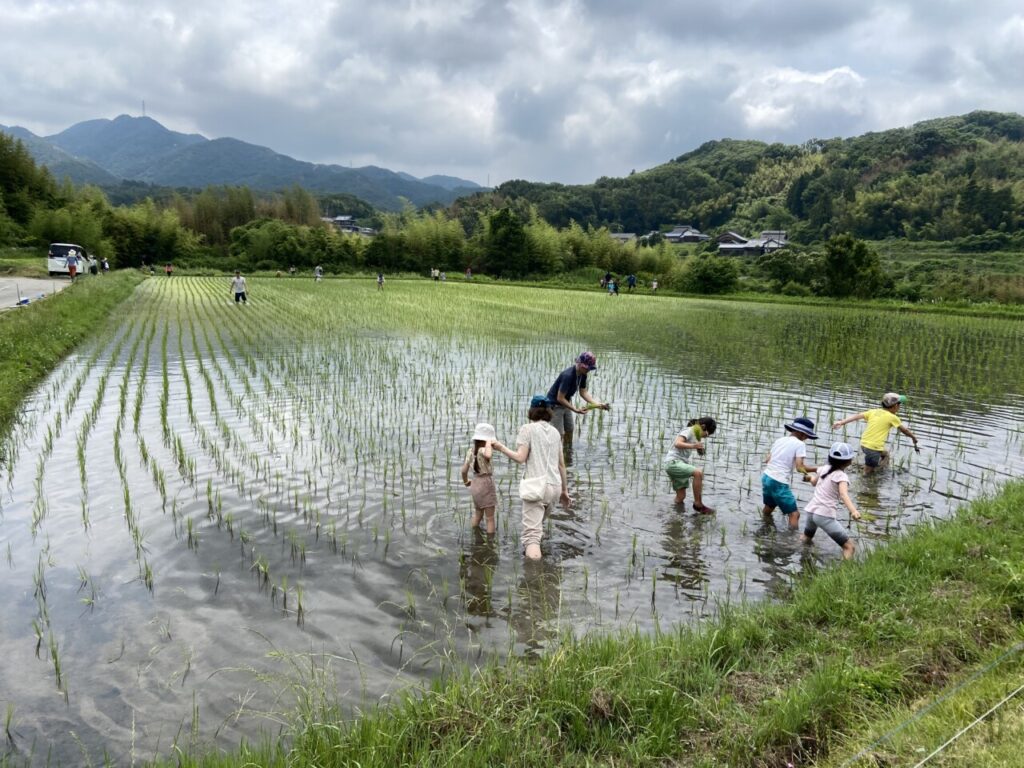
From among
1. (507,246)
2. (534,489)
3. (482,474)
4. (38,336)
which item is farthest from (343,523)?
(507,246)

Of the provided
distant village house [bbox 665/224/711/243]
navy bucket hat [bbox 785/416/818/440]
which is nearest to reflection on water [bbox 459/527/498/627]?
navy bucket hat [bbox 785/416/818/440]

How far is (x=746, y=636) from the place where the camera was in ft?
13.1

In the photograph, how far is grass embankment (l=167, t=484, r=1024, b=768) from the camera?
9.78 ft

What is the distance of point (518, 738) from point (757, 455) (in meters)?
6.76

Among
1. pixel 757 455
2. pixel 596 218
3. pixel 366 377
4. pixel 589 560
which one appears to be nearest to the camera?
pixel 589 560

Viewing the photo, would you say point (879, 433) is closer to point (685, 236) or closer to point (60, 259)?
point (60, 259)

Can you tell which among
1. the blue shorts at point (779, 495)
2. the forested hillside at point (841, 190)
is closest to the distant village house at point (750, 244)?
the forested hillside at point (841, 190)

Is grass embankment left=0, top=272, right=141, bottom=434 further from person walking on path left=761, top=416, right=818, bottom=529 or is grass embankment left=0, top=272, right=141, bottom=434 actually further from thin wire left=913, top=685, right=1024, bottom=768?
thin wire left=913, top=685, right=1024, bottom=768

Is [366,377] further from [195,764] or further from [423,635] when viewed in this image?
[195,764]

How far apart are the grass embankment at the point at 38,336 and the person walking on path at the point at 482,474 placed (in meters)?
6.88

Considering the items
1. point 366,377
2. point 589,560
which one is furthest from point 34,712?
point 366,377

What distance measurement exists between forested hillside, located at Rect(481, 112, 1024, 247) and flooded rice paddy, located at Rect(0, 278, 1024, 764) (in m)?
68.8

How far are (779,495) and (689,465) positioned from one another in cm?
95

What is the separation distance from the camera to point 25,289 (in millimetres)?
24578
